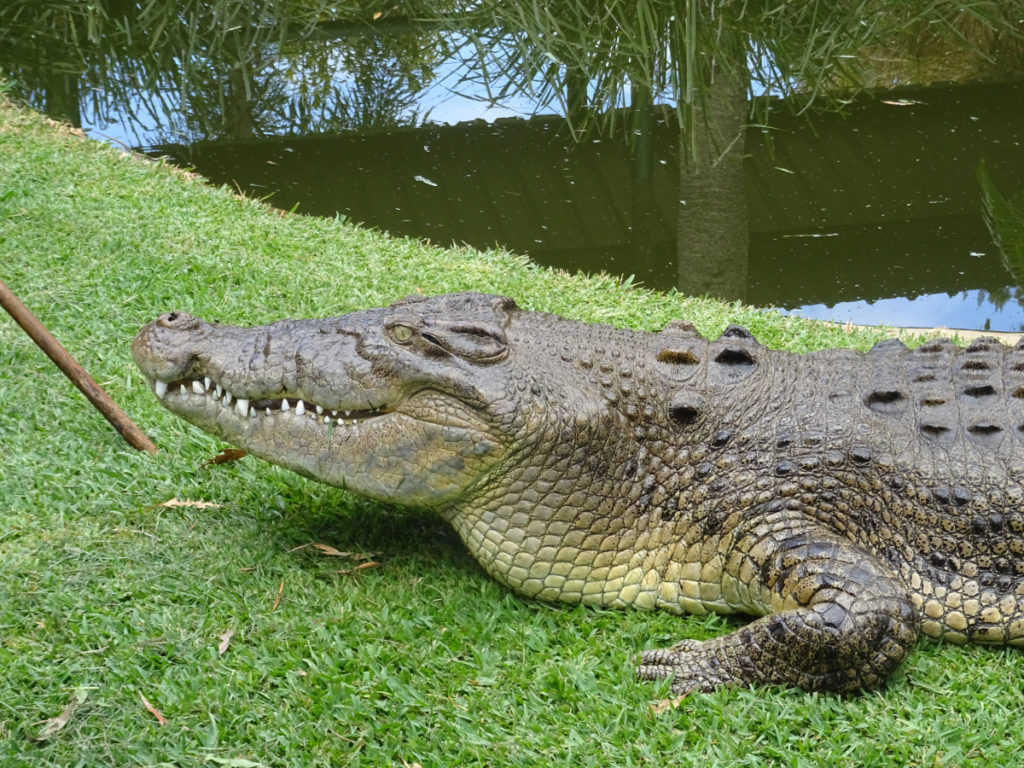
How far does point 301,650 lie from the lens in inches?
122

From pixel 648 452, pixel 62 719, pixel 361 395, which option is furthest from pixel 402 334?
pixel 62 719

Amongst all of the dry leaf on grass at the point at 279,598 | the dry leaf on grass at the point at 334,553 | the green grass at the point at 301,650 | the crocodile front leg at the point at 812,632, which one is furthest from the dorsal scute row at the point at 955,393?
the dry leaf on grass at the point at 279,598

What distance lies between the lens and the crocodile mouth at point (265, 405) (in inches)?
132

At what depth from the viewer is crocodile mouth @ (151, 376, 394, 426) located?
336cm

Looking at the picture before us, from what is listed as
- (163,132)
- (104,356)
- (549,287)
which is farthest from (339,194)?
(104,356)

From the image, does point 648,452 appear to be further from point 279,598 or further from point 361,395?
point 279,598

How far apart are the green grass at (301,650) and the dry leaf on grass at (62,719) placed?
12 mm

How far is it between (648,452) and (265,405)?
1.27m

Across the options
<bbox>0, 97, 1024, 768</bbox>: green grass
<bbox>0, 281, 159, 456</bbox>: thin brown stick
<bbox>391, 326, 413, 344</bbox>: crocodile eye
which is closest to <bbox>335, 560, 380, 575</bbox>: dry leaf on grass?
<bbox>0, 97, 1024, 768</bbox>: green grass

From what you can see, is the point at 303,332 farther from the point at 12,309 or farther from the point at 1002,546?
the point at 1002,546

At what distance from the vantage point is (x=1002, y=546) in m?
3.14

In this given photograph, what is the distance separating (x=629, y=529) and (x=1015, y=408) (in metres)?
1.30

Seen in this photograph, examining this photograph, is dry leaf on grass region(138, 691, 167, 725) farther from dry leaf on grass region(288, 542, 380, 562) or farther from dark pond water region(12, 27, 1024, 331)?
dark pond water region(12, 27, 1024, 331)

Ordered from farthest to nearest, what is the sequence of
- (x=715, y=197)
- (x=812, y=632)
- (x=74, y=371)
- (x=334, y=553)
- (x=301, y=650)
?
1. (x=715, y=197)
2. (x=74, y=371)
3. (x=334, y=553)
4. (x=301, y=650)
5. (x=812, y=632)
